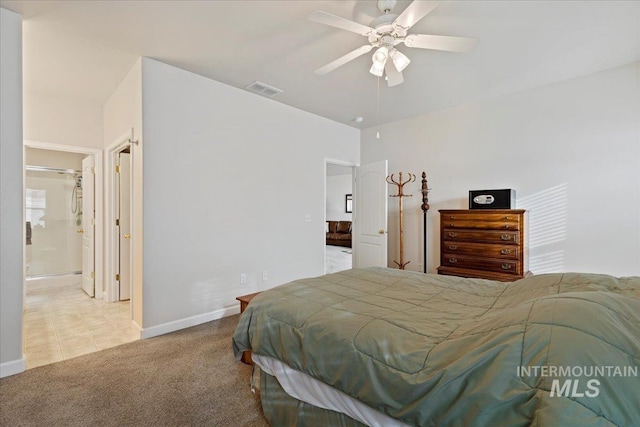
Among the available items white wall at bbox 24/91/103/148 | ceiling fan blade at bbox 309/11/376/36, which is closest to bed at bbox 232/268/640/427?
ceiling fan blade at bbox 309/11/376/36

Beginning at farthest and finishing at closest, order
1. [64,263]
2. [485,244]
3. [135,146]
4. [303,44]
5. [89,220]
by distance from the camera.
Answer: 1. [64,263]
2. [89,220]
3. [485,244]
4. [135,146]
5. [303,44]

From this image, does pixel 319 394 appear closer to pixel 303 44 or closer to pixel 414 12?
pixel 414 12

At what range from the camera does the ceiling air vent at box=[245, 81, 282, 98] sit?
3.46 m

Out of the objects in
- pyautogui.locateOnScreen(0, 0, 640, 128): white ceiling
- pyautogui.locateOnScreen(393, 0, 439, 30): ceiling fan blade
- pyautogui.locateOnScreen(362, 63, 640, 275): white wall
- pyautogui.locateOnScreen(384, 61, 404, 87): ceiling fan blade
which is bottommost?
pyautogui.locateOnScreen(362, 63, 640, 275): white wall

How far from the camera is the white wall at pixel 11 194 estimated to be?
2.15m

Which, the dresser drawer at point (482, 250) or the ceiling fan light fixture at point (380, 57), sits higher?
the ceiling fan light fixture at point (380, 57)

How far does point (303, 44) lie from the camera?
103 inches

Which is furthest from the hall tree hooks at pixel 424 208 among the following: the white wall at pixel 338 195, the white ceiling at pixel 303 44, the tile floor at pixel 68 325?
the white wall at pixel 338 195

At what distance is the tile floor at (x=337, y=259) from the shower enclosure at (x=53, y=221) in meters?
4.42

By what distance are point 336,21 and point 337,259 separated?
19.5ft

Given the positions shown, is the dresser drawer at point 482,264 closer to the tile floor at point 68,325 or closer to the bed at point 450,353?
the bed at point 450,353

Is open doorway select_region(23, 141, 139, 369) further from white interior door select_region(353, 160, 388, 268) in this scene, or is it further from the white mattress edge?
white interior door select_region(353, 160, 388, 268)

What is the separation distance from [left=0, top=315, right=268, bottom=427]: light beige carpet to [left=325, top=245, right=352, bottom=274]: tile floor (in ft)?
11.5

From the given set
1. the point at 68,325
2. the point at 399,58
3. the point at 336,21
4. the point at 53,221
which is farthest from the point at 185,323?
the point at 53,221
